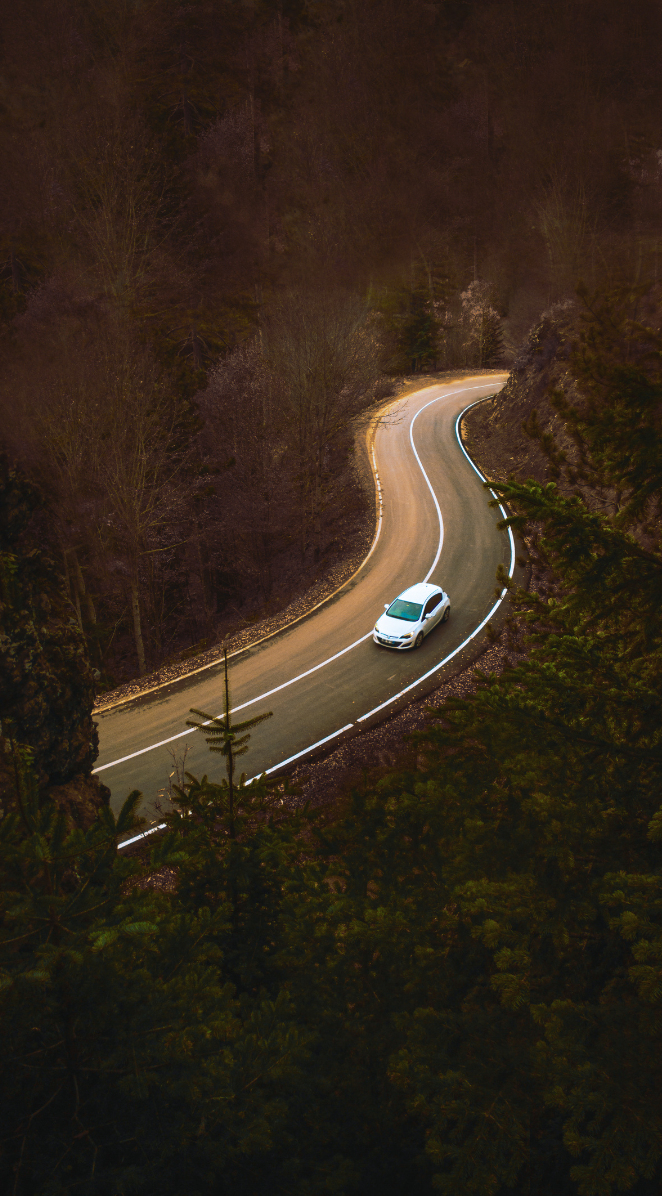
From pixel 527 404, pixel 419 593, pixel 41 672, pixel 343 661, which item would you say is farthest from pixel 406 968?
pixel 527 404

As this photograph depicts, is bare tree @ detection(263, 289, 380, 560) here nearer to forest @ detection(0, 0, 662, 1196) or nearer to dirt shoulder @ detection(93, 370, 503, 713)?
forest @ detection(0, 0, 662, 1196)

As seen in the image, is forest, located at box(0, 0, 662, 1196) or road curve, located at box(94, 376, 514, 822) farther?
road curve, located at box(94, 376, 514, 822)

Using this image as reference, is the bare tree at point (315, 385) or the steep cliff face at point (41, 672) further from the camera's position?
the bare tree at point (315, 385)

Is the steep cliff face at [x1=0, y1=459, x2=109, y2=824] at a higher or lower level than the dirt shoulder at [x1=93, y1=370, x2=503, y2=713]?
higher

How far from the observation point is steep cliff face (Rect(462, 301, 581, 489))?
29.4m

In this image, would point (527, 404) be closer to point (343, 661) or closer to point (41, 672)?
point (343, 661)

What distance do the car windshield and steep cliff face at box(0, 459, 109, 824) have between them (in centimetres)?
1037

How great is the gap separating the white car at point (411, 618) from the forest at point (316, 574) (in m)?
2.80

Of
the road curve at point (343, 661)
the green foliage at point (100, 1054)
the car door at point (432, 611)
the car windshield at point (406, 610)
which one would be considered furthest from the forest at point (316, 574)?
the car windshield at point (406, 610)

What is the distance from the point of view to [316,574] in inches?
985

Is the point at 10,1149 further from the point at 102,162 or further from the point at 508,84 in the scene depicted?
the point at 508,84

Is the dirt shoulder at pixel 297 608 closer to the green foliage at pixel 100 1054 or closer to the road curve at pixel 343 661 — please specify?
the road curve at pixel 343 661

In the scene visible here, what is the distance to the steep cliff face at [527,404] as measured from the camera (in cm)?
2936

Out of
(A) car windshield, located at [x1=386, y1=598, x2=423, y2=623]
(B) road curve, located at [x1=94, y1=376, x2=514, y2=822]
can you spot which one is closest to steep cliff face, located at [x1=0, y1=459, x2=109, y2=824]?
(B) road curve, located at [x1=94, y1=376, x2=514, y2=822]
